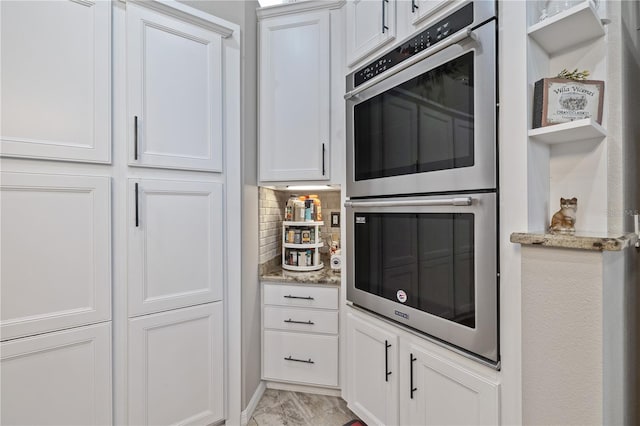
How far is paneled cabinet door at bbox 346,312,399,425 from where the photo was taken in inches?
57.2

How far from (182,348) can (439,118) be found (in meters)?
1.69

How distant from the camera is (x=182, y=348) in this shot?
1611 millimetres

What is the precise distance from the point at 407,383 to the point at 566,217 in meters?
0.96

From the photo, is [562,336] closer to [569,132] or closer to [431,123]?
[569,132]

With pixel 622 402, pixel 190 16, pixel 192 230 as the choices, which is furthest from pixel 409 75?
pixel 622 402

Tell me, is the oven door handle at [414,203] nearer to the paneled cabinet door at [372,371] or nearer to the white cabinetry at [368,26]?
the paneled cabinet door at [372,371]

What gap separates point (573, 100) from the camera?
93cm

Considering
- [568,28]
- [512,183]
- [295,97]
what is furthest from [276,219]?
[568,28]

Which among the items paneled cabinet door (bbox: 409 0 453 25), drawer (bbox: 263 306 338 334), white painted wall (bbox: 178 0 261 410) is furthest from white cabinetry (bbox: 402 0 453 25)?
drawer (bbox: 263 306 338 334)

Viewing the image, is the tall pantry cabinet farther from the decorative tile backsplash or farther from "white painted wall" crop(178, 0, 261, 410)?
the decorative tile backsplash

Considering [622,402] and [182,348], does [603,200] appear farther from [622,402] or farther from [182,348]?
[182,348]

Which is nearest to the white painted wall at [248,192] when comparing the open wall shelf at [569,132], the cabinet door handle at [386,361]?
the cabinet door handle at [386,361]

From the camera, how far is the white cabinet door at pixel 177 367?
148 cm

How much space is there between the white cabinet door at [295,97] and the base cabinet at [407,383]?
995 millimetres
